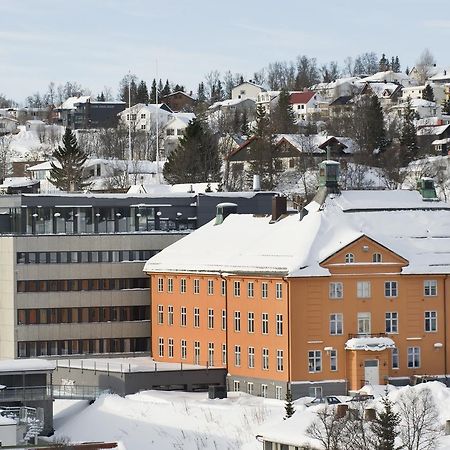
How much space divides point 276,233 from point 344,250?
4.89 metres

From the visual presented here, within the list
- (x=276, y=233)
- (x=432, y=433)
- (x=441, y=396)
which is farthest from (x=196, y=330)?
(x=432, y=433)

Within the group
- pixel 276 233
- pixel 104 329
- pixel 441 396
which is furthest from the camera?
pixel 104 329

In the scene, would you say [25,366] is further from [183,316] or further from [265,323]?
[265,323]

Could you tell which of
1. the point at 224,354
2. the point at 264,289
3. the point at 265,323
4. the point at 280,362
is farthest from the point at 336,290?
the point at 224,354

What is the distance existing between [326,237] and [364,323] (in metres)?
4.28

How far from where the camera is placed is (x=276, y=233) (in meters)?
85.0

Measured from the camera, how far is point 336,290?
265ft

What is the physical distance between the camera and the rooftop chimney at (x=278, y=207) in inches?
3425

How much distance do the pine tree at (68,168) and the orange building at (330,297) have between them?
6199 centimetres

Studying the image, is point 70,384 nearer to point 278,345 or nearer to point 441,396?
point 278,345

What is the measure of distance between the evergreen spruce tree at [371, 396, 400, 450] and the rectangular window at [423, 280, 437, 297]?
65.3ft

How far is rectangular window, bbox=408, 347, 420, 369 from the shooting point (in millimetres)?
81250

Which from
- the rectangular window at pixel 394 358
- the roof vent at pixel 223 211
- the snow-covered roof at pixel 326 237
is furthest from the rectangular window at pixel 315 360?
the roof vent at pixel 223 211

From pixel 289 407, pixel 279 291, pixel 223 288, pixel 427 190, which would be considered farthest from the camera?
pixel 427 190
